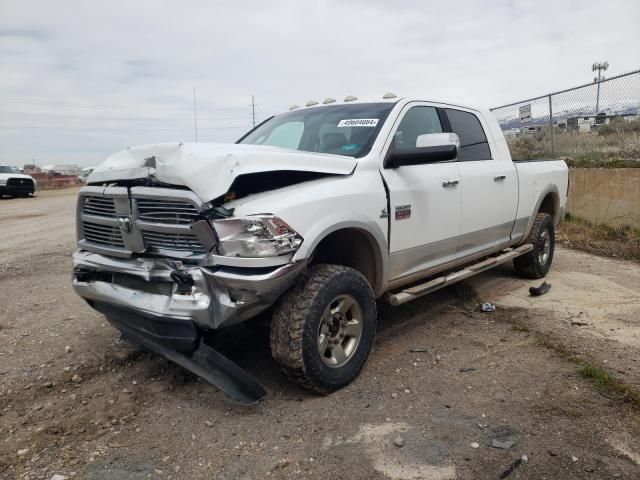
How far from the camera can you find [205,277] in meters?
2.84

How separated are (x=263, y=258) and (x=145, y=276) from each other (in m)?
0.76

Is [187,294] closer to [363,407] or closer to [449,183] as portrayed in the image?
[363,407]

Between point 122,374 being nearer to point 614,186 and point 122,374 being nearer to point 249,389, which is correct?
point 249,389

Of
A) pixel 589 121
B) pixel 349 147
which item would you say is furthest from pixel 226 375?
pixel 589 121

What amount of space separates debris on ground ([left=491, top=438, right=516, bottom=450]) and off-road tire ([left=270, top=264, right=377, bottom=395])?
99 cm

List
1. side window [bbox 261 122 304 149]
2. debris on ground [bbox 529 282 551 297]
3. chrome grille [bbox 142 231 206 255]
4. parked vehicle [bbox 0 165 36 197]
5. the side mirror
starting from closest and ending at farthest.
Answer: chrome grille [bbox 142 231 206 255] < the side mirror < side window [bbox 261 122 304 149] < debris on ground [bbox 529 282 551 297] < parked vehicle [bbox 0 165 36 197]

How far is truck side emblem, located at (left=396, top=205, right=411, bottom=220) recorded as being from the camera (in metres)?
3.76

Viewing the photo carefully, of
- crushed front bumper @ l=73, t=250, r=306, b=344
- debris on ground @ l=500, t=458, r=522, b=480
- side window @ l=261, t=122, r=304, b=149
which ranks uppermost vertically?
side window @ l=261, t=122, r=304, b=149

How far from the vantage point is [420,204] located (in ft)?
13.0

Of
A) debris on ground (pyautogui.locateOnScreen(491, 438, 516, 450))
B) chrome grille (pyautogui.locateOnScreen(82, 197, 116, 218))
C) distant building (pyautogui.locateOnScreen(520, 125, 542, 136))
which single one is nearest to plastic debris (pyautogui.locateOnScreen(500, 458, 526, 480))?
debris on ground (pyautogui.locateOnScreen(491, 438, 516, 450))

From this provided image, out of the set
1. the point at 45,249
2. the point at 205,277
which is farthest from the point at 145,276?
the point at 45,249

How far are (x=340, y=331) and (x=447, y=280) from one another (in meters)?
1.28

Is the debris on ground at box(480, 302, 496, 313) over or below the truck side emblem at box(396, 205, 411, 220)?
below

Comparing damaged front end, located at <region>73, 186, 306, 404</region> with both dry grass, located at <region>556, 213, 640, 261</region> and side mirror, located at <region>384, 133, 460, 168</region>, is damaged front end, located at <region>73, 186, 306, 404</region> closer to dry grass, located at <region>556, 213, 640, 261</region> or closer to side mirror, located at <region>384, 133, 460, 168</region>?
side mirror, located at <region>384, 133, 460, 168</region>
